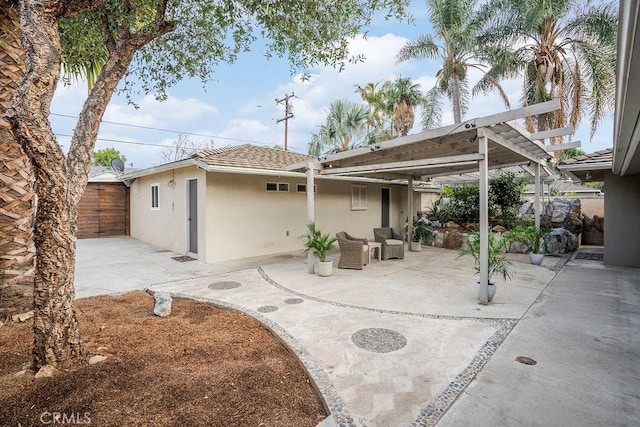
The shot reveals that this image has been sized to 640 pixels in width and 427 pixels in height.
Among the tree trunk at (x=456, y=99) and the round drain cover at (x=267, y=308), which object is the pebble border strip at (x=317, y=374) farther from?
the tree trunk at (x=456, y=99)

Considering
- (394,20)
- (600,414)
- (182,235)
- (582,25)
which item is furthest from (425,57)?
(600,414)

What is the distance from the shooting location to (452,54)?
48.0ft

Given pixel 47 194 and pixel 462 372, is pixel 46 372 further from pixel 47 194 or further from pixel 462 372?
pixel 462 372

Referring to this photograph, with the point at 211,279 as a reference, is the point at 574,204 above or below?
above

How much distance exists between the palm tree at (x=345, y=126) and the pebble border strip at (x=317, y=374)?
17069mm

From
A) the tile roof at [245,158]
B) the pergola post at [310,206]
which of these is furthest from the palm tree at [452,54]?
the pergola post at [310,206]

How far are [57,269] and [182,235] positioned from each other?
24.0ft

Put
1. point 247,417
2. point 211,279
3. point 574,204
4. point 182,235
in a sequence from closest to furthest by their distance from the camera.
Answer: point 247,417, point 211,279, point 182,235, point 574,204

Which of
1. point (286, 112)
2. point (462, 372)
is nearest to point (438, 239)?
point (462, 372)

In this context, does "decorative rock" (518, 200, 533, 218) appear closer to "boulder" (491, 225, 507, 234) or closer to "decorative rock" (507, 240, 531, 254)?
"boulder" (491, 225, 507, 234)

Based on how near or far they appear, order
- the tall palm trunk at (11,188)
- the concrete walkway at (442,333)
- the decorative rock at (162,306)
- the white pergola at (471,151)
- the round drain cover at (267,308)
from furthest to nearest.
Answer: the white pergola at (471,151)
the round drain cover at (267,308)
the decorative rock at (162,306)
the tall palm trunk at (11,188)
the concrete walkway at (442,333)

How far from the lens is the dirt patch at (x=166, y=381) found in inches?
91.0

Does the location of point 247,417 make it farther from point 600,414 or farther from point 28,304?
point 28,304

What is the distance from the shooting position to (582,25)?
12.0 m
